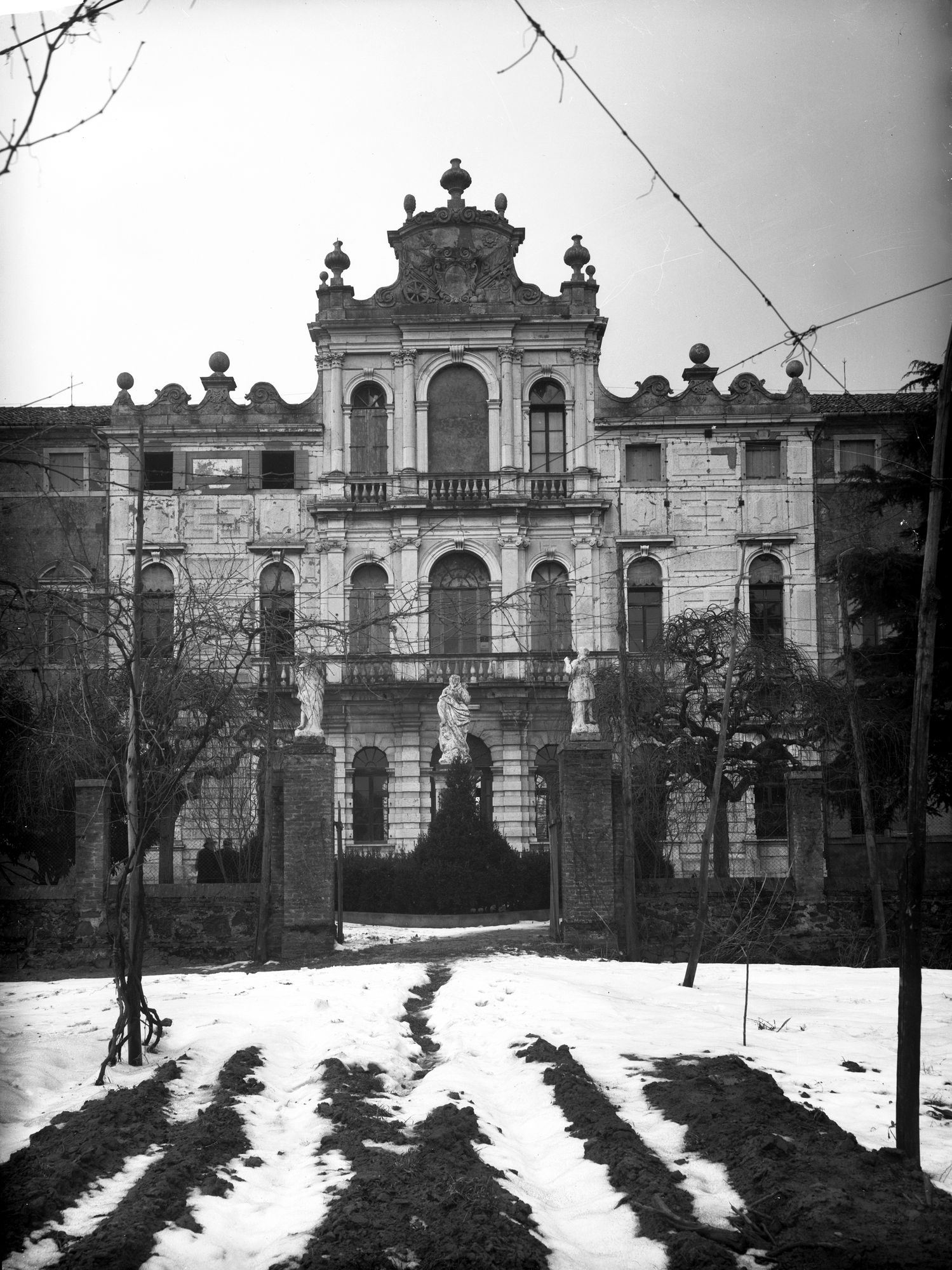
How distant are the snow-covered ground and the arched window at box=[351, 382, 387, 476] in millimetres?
22924

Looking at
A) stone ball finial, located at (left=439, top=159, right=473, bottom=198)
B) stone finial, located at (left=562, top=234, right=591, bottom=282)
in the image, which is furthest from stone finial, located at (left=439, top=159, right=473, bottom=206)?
stone finial, located at (left=562, top=234, right=591, bottom=282)

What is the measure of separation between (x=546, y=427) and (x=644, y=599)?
569 centimetres

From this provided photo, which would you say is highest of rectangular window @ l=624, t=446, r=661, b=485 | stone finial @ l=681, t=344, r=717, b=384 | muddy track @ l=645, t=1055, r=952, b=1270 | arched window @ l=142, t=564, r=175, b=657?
stone finial @ l=681, t=344, r=717, b=384

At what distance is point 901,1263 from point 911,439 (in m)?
14.0

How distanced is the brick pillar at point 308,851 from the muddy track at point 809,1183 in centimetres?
1200

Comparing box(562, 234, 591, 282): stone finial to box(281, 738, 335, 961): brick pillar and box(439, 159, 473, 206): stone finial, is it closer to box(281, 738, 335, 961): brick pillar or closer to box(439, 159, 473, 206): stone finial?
box(439, 159, 473, 206): stone finial

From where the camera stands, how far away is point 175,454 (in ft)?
123

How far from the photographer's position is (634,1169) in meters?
6.91

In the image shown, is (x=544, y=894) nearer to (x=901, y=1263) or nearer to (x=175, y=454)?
(x=175, y=454)

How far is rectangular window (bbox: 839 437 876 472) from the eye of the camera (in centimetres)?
3731

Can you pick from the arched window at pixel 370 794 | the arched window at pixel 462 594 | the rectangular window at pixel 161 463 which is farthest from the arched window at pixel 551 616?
the rectangular window at pixel 161 463

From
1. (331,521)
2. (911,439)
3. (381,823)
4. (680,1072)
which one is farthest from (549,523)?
(680,1072)

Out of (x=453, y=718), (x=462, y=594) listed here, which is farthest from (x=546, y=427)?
(x=453, y=718)

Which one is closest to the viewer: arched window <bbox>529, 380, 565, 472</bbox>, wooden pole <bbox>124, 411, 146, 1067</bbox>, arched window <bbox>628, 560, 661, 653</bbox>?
wooden pole <bbox>124, 411, 146, 1067</bbox>
